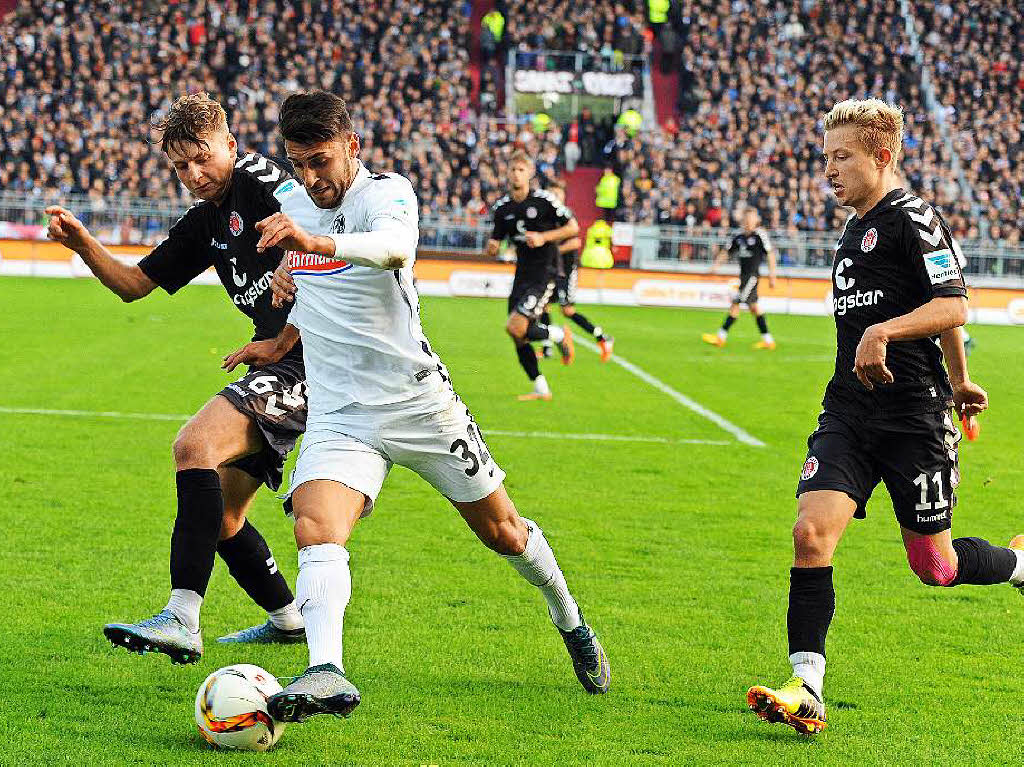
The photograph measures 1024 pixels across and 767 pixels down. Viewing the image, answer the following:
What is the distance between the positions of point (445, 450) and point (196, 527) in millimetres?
982

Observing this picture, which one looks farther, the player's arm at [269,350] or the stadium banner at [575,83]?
the stadium banner at [575,83]

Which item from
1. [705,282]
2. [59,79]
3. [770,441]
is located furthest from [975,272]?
[59,79]

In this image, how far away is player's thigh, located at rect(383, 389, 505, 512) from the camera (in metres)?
4.54

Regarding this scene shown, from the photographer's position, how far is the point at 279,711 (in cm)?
378

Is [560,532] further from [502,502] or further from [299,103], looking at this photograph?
[299,103]

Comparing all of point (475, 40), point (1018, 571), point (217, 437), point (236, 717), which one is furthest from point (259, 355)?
point (475, 40)

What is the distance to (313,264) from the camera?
14.7 ft

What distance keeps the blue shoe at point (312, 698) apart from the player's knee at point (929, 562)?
229 centimetres

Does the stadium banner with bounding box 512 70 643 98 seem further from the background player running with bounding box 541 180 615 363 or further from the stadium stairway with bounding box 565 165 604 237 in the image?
Result: the background player running with bounding box 541 180 615 363

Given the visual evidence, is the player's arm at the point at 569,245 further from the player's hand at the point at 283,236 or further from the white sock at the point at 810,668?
the player's hand at the point at 283,236

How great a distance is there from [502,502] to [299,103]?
5.03 feet

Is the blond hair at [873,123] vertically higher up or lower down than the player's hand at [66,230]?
higher up

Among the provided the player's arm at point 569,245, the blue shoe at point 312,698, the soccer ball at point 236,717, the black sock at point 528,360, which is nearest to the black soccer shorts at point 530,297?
the black sock at point 528,360

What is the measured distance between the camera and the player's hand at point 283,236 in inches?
148
